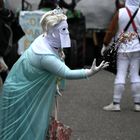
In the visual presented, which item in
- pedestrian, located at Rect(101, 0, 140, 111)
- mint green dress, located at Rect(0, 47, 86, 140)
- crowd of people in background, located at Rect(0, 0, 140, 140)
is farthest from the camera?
pedestrian, located at Rect(101, 0, 140, 111)

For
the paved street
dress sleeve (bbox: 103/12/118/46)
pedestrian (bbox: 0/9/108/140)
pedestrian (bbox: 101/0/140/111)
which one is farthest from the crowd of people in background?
dress sleeve (bbox: 103/12/118/46)

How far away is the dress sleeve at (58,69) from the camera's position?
4.79 m

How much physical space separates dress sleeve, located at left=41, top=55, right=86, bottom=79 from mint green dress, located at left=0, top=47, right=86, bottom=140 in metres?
0.06

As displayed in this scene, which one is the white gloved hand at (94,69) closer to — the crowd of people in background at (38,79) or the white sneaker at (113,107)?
the crowd of people in background at (38,79)

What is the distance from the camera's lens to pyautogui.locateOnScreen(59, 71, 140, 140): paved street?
287 inches

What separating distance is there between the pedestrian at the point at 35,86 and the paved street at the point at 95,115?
2.06 meters

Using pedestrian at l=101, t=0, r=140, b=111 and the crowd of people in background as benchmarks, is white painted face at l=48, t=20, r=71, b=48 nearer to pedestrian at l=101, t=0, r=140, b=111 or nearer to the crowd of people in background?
the crowd of people in background

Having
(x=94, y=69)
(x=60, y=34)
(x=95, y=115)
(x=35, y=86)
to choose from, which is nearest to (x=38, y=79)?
(x=35, y=86)

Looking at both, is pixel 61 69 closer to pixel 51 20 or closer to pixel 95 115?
pixel 51 20

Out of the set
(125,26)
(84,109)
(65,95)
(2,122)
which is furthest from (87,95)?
(2,122)

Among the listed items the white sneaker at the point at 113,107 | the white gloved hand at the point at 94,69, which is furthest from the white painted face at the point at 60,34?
the white sneaker at the point at 113,107

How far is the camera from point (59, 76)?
16.0 feet

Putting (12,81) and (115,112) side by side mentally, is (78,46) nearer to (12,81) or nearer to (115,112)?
(115,112)

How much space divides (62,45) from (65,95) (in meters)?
5.06
